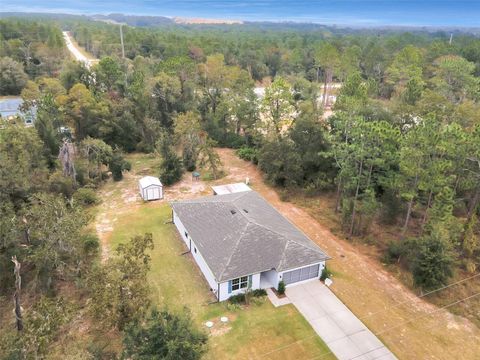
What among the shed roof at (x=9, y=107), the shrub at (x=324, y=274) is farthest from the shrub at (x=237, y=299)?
the shed roof at (x=9, y=107)

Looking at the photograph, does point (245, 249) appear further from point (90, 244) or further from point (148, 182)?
point (148, 182)

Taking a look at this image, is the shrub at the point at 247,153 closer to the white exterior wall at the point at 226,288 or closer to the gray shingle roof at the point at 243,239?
the gray shingle roof at the point at 243,239

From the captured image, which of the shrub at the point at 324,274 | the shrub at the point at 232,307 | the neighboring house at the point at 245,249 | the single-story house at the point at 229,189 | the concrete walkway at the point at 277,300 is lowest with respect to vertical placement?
the concrete walkway at the point at 277,300

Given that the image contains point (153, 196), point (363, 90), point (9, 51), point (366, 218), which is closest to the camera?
point (366, 218)

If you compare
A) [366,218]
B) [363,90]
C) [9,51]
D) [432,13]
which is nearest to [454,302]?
[366,218]

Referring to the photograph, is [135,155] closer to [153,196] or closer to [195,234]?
[153,196]

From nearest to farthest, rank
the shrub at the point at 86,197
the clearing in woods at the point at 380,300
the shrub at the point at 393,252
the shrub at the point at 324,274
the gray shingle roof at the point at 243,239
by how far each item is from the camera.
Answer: the clearing in woods at the point at 380,300, the gray shingle roof at the point at 243,239, the shrub at the point at 324,274, the shrub at the point at 393,252, the shrub at the point at 86,197
